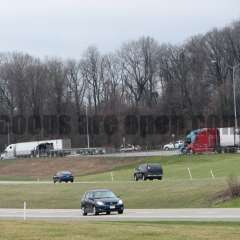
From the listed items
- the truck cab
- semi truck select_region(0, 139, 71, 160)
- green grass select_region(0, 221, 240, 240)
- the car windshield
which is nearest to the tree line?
semi truck select_region(0, 139, 71, 160)

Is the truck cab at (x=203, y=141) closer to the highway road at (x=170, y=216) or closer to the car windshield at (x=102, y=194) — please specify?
the car windshield at (x=102, y=194)

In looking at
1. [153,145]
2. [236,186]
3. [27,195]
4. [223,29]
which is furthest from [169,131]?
[236,186]

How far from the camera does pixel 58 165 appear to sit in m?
95.4

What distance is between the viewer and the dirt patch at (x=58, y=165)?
3489 inches

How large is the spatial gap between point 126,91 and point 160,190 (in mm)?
108438

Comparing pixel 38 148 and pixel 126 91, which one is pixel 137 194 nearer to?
pixel 38 148

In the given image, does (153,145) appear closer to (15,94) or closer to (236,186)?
(15,94)

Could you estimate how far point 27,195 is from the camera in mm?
55000

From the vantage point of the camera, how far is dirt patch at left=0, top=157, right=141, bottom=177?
291 feet

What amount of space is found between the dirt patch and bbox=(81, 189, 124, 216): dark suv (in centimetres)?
4940

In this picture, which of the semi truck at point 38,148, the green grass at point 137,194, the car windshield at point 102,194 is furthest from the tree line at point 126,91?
the car windshield at point 102,194

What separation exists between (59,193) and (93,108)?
338ft

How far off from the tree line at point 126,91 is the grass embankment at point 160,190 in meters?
52.1

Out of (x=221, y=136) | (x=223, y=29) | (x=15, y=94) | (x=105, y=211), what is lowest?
(x=105, y=211)
